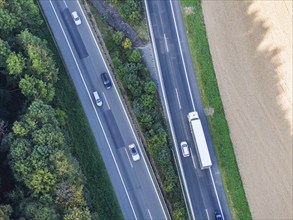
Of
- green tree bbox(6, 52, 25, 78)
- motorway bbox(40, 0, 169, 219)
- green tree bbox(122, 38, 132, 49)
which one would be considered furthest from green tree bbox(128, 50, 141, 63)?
green tree bbox(6, 52, 25, 78)

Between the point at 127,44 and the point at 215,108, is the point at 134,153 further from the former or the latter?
the point at 127,44

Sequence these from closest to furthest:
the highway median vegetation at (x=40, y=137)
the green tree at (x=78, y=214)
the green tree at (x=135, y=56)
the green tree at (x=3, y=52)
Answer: the green tree at (x=78, y=214) < the highway median vegetation at (x=40, y=137) < the green tree at (x=3, y=52) < the green tree at (x=135, y=56)

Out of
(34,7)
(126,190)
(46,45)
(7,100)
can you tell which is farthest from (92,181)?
(34,7)

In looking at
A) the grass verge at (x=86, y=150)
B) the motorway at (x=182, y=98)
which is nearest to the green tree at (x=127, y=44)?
the motorway at (x=182, y=98)

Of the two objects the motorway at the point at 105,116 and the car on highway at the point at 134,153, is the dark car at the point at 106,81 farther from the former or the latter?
the car on highway at the point at 134,153

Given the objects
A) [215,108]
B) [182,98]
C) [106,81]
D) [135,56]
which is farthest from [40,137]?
[215,108]

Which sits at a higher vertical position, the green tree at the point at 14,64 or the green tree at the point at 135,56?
the green tree at the point at 14,64

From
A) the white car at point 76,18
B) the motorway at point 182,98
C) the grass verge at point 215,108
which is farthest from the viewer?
the white car at point 76,18
